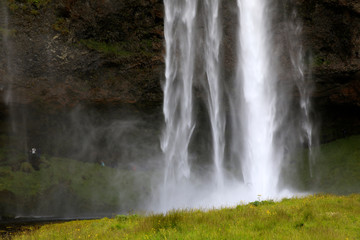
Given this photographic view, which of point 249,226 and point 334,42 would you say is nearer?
point 249,226

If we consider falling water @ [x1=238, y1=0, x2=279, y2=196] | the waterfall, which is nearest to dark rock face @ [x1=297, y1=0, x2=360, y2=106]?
the waterfall

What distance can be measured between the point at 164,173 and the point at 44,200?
1067cm

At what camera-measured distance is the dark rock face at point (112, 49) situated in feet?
83.9

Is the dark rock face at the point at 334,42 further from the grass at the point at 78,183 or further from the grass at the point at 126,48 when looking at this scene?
the grass at the point at 78,183

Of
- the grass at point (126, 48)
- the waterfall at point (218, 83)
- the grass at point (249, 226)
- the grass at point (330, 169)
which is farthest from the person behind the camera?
the waterfall at point (218, 83)

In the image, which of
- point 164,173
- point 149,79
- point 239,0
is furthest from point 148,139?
point 239,0

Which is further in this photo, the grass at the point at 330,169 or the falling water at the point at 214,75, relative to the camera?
the falling water at the point at 214,75

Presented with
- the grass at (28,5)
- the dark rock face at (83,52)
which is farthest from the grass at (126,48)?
the grass at (28,5)

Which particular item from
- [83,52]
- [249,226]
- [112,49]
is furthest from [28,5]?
[249,226]

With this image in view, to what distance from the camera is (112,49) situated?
2745 cm

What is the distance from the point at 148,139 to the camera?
31484mm

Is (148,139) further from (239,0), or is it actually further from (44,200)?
(239,0)

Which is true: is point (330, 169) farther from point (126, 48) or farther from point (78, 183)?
point (78, 183)

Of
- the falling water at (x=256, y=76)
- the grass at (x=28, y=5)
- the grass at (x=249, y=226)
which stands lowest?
the grass at (x=249, y=226)
